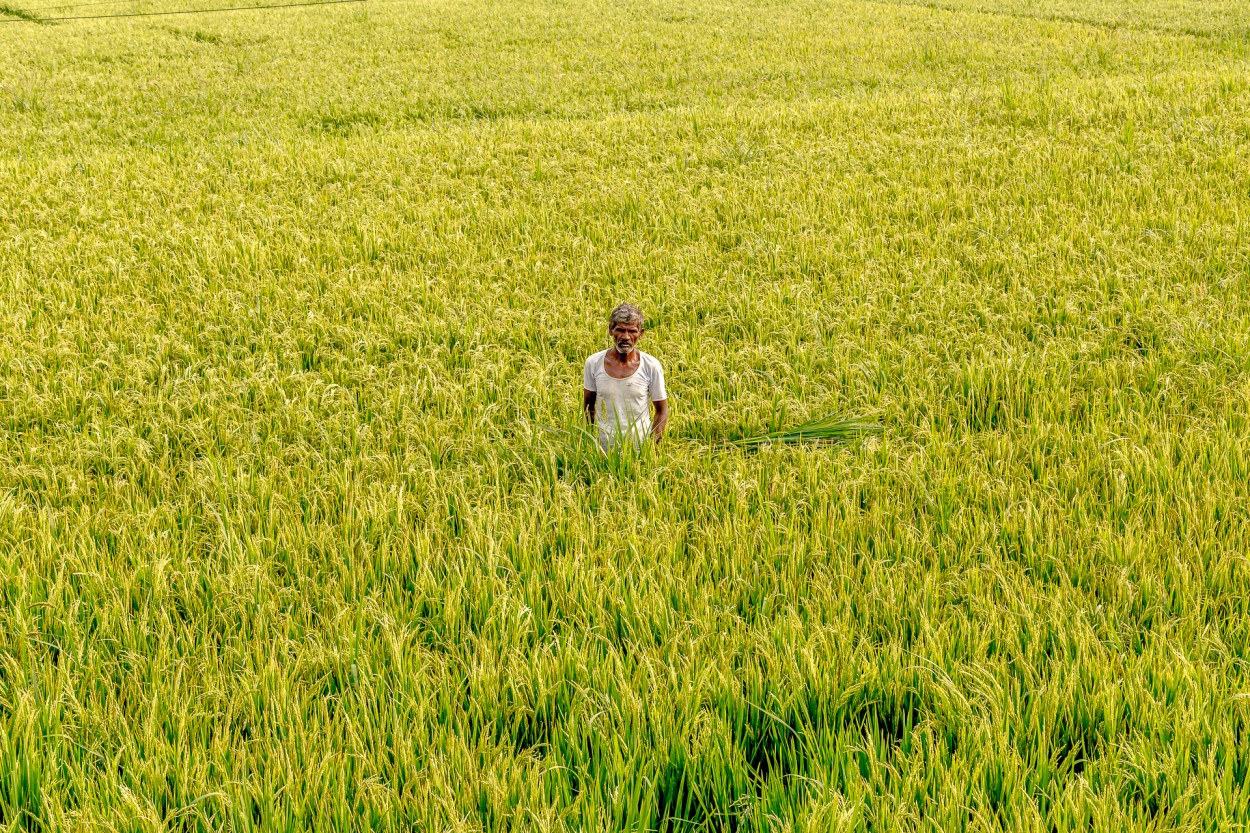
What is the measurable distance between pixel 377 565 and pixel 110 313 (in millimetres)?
4223

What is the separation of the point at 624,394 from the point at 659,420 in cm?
25

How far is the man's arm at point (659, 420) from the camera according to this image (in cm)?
441

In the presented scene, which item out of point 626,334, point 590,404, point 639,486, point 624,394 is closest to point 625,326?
point 626,334

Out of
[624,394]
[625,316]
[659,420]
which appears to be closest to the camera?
[625,316]

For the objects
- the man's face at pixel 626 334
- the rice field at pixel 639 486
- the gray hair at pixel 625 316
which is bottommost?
the rice field at pixel 639 486

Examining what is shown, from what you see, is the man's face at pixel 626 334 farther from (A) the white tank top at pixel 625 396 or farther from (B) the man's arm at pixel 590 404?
(B) the man's arm at pixel 590 404

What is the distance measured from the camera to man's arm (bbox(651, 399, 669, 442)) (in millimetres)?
4406

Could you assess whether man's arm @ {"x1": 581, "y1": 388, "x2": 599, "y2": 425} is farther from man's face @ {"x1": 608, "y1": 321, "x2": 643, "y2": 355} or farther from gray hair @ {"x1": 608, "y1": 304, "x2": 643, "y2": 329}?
gray hair @ {"x1": 608, "y1": 304, "x2": 643, "y2": 329}

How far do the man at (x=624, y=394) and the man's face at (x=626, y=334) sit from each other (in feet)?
0.07

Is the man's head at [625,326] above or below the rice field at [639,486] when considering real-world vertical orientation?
above

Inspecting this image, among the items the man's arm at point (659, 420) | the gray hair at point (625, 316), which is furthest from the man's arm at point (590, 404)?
the gray hair at point (625, 316)

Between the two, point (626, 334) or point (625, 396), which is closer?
point (626, 334)

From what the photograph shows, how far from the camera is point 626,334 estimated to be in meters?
4.08

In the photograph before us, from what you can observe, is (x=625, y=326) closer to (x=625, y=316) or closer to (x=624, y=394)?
(x=625, y=316)
